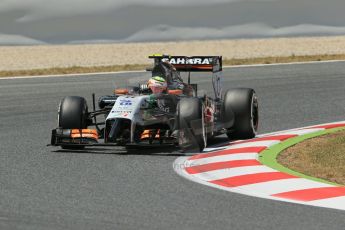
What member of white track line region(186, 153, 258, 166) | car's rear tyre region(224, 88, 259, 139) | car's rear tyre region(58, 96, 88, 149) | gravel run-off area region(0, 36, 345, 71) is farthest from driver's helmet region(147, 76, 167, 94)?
gravel run-off area region(0, 36, 345, 71)

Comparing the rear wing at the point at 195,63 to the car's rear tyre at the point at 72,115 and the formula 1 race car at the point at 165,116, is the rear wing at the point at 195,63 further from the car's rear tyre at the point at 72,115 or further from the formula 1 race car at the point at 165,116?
the car's rear tyre at the point at 72,115

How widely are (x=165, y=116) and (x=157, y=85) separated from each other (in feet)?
2.79

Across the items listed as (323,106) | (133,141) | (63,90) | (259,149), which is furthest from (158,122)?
(63,90)

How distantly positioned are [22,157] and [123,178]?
86.7 inches

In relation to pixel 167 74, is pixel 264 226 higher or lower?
lower

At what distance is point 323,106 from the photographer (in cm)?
1691

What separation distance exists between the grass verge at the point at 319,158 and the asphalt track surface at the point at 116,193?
4.28 ft

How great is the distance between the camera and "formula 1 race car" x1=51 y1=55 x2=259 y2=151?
11.1 m

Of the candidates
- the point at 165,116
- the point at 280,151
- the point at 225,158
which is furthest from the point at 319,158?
the point at 165,116

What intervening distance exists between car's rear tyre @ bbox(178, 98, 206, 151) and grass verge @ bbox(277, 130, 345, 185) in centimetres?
114

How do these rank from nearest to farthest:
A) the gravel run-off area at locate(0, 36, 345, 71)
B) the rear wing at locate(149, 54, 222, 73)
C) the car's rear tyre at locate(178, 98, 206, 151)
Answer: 1. the car's rear tyre at locate(178, 98, 206, 151)
2. the rear wing at locate(149, 54, 222, 73)
3. the gravel run-off area at locate(0, 36, 345, 71)

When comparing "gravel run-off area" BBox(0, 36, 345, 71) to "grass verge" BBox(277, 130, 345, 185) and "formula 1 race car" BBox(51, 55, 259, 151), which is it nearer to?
"formula 1 race car" BBox(51, 55, 259, 151)

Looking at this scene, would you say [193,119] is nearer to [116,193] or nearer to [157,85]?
[157,85]

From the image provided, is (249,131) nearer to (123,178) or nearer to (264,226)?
(123,178)
